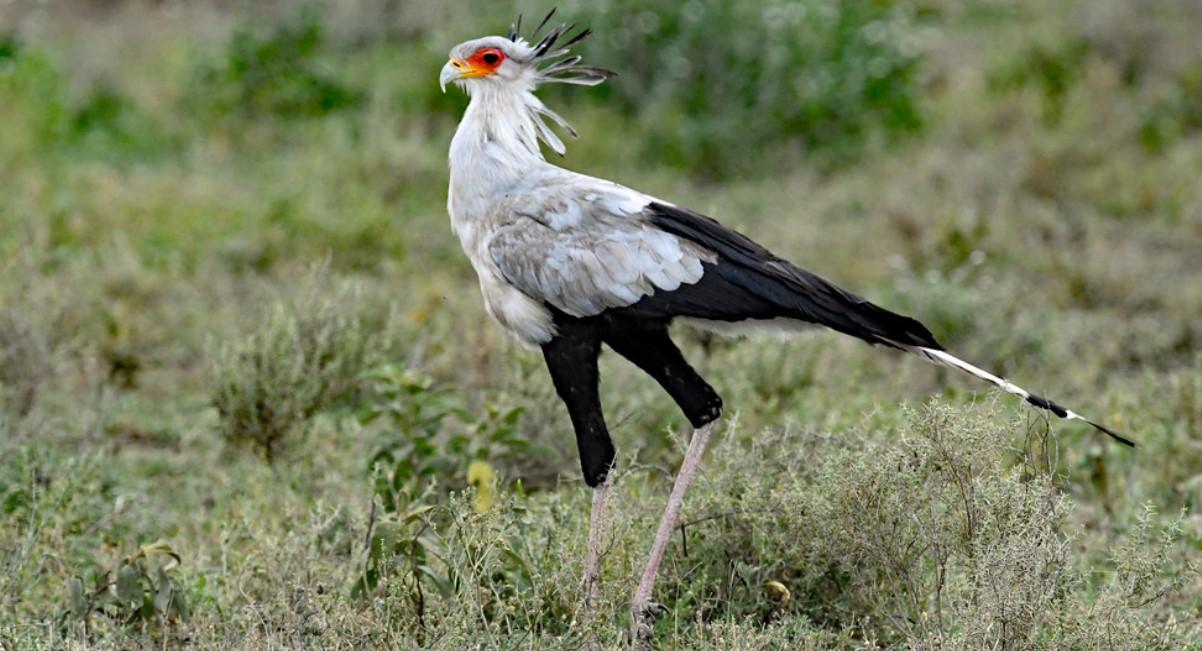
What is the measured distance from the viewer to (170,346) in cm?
741

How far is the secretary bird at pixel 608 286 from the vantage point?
4.22 metres

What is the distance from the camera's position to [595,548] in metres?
4.28

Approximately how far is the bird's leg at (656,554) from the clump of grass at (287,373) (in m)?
1.65

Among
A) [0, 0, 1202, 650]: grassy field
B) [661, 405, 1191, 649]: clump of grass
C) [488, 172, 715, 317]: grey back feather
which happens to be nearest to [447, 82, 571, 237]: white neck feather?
[488, 172, 715, 317]: grey back feather

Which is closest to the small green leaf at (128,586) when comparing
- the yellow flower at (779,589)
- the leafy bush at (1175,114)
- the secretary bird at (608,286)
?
the secretary bird at (608,286)

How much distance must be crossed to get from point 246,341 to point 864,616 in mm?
2710

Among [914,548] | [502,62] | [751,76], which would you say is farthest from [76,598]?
Result: [751,76]

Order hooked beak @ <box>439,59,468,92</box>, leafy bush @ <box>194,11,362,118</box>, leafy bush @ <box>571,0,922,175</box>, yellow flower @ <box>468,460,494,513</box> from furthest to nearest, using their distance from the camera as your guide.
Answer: leafy bush @ <box>194,11,362,118</box> → leafy bush @ <box>571,0,922,175</box> → yellow flower @ <box>468,460,494,513</box> → hooked beak @ <box>439,59,468,92</box>

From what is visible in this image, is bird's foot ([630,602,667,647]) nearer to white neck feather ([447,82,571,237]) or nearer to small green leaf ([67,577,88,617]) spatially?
white neck feather ([447,82,571,237])

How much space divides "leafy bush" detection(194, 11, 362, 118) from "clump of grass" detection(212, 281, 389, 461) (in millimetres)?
4914

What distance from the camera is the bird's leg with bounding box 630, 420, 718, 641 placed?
420 cm

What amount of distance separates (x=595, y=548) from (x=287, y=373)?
2.01 m

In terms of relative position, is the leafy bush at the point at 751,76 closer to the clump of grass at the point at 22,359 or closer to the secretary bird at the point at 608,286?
the clump of grass at the point at 22,359

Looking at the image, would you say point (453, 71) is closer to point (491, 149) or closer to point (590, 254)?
point (491, 149)
